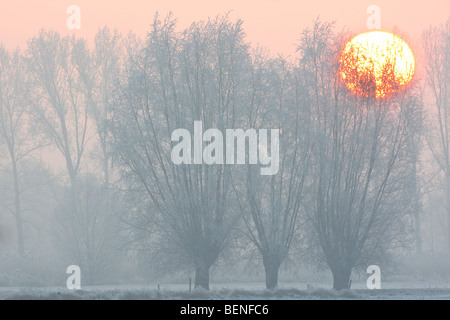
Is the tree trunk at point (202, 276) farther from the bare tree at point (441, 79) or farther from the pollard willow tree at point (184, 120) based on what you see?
the bare tree at point (441, 79)

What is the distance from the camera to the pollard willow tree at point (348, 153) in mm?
27750

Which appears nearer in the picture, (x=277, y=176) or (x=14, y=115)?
(x=277, y=176)

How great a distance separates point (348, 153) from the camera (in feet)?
93.2

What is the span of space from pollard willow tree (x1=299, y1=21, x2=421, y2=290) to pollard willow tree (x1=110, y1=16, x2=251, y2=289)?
10.8ft

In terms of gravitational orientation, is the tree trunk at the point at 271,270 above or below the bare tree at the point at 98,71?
below

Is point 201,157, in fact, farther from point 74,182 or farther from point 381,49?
point 74,182

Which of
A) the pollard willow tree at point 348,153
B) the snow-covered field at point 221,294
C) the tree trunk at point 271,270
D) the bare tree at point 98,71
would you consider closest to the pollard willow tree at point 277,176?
the tree trunk at point 271,270

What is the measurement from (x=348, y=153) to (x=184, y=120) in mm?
7086

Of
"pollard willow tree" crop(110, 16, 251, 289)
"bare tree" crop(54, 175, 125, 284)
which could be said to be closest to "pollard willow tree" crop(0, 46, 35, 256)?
"bare tree" crop(54, 175, 125, 284)

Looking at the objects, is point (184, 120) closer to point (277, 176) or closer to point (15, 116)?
point (277, 176)

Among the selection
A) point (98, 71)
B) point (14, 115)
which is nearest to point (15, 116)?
point (14, 115)

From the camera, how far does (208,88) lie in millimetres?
27250

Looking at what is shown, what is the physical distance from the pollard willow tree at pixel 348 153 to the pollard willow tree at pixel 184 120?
10.8ft
